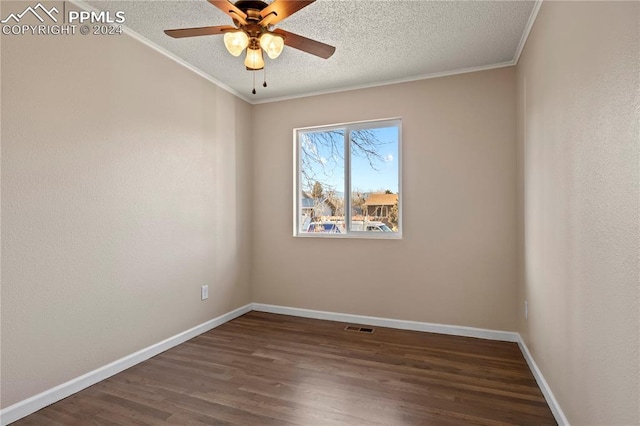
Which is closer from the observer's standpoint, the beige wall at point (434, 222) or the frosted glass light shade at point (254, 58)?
the frosted glass light shade at point (254, 58)

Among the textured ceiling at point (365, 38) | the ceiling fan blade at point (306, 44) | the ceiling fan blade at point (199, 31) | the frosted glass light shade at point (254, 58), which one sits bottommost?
the frosted glass light shade at point (254, 58)

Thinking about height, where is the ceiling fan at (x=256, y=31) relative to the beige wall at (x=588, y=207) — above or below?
above

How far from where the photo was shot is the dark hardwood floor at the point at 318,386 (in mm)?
1967

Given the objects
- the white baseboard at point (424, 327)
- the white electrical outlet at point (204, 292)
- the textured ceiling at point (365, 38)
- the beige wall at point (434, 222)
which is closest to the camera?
the textured ceiling at point (365, 38)

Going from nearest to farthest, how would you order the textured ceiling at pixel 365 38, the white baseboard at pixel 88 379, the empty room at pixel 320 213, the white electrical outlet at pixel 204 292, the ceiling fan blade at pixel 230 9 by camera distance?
the empty room at pixel 320 213, the ceiling fan blade at pixel 230 9, the white baseboard at pixel 88 379, the textured ceiling at pixel 365 38, the white electrical outlet at pixel 204 292

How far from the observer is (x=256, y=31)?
6.49 ft

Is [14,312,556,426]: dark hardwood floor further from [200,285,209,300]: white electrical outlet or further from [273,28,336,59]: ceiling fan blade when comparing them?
[273,28,336,59]: ceiling fan blade

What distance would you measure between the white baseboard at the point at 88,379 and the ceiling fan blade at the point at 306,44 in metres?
2.56

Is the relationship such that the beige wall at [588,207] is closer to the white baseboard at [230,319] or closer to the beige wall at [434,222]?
the white baseboard at [230,319]

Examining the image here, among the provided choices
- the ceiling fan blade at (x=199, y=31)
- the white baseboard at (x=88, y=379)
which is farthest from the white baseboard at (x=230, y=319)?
the ceiling fan blade at (x=199, y=31)

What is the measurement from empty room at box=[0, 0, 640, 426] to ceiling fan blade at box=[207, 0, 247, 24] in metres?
0.03

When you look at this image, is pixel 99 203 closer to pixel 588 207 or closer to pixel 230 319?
pixel 230 319

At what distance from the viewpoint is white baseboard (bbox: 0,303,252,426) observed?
1.93 m

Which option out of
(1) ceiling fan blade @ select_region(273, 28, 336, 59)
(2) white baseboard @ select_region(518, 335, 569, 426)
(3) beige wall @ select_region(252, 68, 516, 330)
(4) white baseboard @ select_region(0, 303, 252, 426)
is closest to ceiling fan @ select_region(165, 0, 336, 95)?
(1) ceiling fan blade @ select_region(273, 28, 336, 59)
